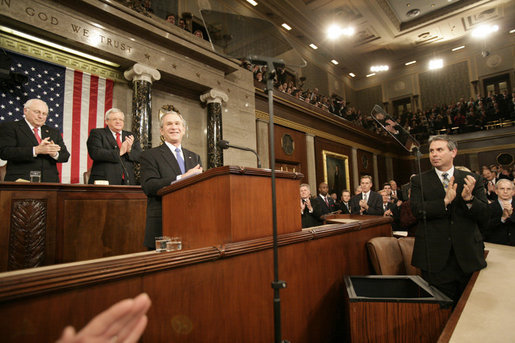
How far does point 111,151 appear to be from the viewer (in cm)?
323

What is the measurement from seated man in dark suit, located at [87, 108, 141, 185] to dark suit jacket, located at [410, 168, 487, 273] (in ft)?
9.32

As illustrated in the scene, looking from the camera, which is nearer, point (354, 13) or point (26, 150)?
Result: point (26, 150)

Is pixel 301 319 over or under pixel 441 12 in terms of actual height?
under

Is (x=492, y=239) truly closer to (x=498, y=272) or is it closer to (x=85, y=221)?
(x=498, y=272)

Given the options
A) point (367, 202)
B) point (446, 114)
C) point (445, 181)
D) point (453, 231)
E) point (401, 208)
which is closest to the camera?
→ point (453, 231)

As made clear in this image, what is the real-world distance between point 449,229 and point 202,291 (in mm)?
1738

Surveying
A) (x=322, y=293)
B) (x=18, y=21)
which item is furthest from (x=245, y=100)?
(x=322, y=293)

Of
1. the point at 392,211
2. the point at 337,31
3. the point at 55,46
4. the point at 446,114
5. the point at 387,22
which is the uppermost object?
the point at 387,22

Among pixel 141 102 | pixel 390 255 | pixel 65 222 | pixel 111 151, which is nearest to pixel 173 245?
pixel 65 222

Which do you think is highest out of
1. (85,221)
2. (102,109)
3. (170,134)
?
(102,109)

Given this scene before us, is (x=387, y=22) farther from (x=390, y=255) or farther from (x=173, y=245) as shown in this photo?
(x=173, y=245)

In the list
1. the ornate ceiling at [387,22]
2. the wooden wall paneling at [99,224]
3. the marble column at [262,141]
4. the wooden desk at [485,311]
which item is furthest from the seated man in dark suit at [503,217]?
the ornate ceiling at [387,22]

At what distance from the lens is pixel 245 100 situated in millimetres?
7262

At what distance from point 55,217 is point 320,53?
44.7ft
